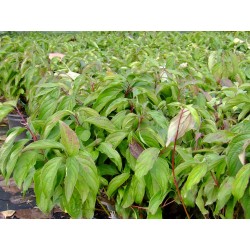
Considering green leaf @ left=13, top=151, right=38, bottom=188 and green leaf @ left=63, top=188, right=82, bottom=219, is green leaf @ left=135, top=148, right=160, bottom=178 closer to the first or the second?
green leaf @ left=63, top=188, right=82, bottom=219

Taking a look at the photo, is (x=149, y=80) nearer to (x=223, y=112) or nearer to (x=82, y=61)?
(x=223, y=112)

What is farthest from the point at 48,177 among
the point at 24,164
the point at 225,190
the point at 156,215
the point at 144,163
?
Answer: the point at 225,190

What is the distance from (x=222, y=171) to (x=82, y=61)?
1497mm

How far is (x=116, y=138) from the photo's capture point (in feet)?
4.76

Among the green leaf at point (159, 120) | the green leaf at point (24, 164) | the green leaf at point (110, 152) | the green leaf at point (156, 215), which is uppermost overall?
the green leaf at point (159, 120)

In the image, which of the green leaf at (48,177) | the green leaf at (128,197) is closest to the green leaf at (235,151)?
the green leaf at (128,197)

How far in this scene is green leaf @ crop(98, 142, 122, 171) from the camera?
4.62 feet

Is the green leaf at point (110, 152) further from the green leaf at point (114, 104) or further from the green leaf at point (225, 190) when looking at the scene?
the green leaf at point (225, 190)

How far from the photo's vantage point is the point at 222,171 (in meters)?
1.27

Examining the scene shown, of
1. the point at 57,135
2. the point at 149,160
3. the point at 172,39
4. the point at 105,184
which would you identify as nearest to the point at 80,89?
the point at 57,135

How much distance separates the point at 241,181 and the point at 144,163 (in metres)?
0.28

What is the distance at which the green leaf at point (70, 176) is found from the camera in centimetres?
125

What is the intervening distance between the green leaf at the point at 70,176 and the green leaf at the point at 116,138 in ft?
0.66

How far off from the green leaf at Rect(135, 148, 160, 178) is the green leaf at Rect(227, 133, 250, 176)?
0.69 feet
